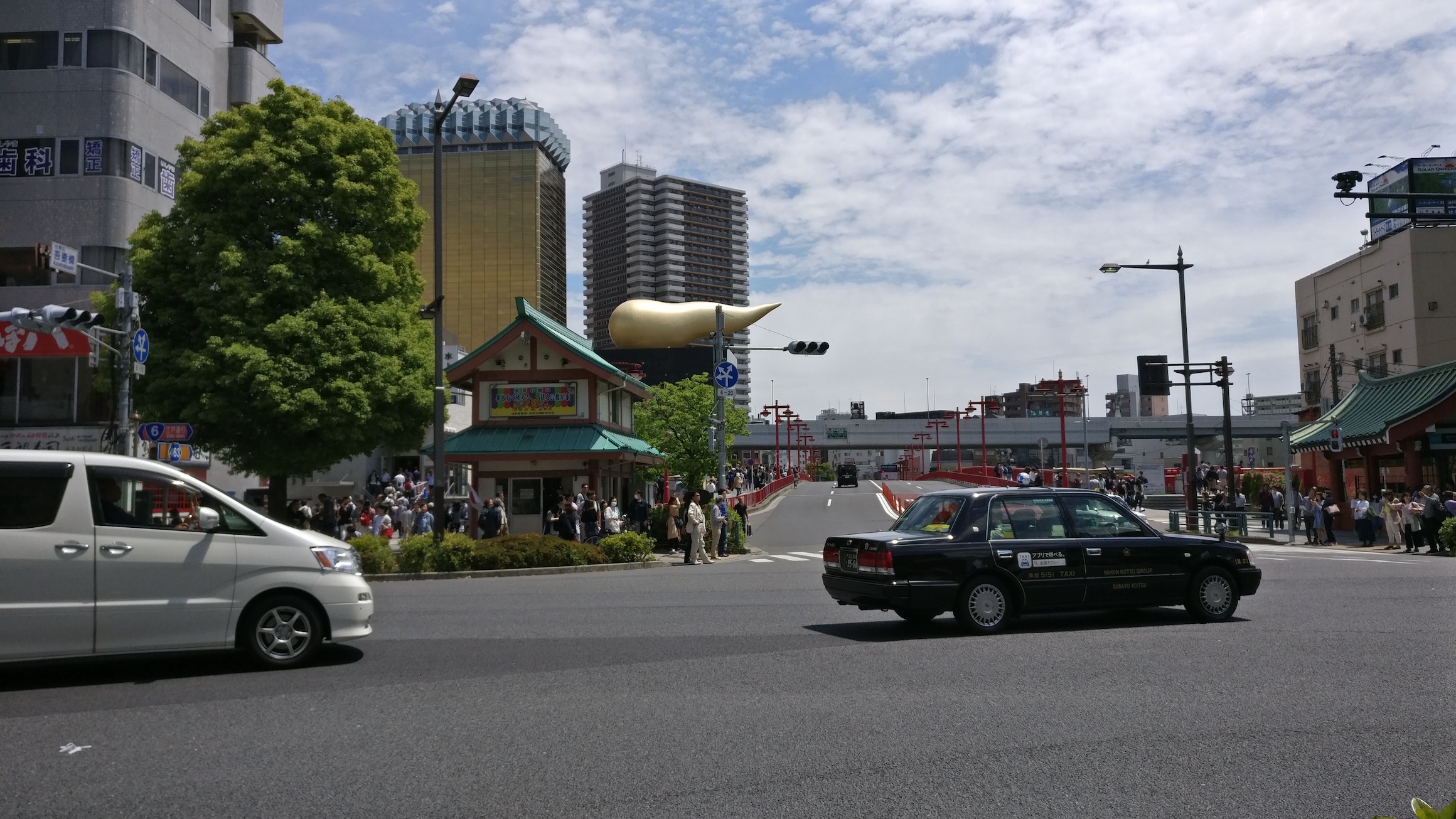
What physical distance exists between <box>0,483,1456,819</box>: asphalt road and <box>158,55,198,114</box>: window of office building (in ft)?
107

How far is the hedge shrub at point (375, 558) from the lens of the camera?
850 inches

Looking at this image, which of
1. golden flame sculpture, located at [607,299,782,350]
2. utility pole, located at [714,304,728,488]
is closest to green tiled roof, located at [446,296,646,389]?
utility pole, located at [714,304,728,488]

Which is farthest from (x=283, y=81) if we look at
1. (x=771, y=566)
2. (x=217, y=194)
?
(x=771, y=566)

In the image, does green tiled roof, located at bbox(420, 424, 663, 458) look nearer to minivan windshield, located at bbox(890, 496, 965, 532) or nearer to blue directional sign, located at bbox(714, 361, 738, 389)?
blue directional sign, located at bbox(714, 361, 738, 389)

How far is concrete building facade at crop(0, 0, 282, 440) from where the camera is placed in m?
34.0

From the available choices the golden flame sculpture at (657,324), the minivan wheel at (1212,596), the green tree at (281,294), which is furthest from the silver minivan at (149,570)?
the golden flame sculpture at (657,324)

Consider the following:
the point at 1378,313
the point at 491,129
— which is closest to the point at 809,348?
the point at 1378,313

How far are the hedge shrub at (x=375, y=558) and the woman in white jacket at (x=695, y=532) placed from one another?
675cm

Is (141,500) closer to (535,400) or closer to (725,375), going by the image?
(725,375)

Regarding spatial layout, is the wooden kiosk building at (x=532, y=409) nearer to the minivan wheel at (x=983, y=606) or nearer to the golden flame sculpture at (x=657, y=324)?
the minivan wheel at (x=983, y=606)

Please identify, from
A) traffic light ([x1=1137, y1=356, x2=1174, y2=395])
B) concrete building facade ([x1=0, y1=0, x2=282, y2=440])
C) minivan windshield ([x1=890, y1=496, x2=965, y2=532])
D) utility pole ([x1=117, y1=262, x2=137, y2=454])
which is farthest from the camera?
concrete building facade ([x1=0, y1=0, x2=282, y2=440])

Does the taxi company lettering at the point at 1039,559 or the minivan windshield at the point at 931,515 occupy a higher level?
the minivan windshield at the point at 931,515

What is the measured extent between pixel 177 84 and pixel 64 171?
563 cm

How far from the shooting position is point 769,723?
23.1 ft
